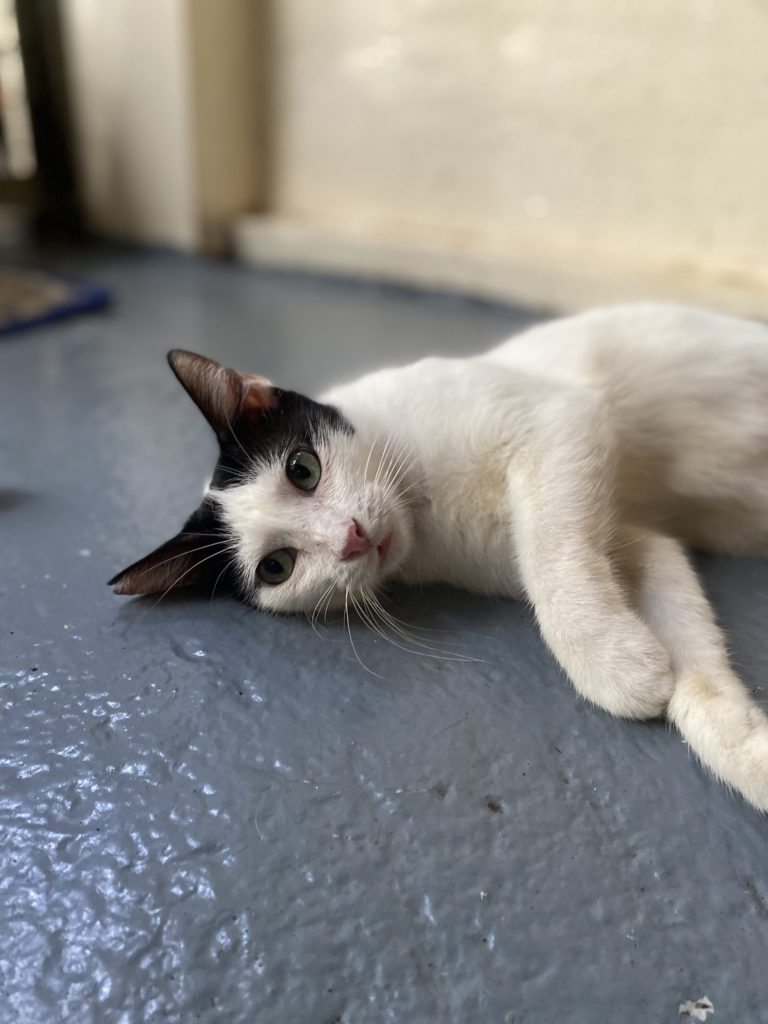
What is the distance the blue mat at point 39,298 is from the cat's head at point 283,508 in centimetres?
188

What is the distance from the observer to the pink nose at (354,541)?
3.74ft

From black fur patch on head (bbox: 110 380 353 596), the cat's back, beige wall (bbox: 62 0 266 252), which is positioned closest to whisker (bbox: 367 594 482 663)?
black fur patch on head (bbox: 110 380 353 596)

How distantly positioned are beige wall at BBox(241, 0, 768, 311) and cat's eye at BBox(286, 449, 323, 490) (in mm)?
1757

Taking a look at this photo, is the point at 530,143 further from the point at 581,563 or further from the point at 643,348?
the point at 581,563

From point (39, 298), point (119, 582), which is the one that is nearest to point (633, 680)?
point (119, 582)

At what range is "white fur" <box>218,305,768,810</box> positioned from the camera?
1074 millimetres

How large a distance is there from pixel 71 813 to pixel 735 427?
3.94 feet

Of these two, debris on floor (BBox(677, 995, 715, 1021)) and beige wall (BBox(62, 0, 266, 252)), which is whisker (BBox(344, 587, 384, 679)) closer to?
debris on floor (BBox(677, 995, 715, 1021))

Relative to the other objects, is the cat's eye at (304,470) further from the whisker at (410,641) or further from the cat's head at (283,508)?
the whisker at (410,641)

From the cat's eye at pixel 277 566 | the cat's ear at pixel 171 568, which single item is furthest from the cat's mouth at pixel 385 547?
the cat's ear at pixel 171 568

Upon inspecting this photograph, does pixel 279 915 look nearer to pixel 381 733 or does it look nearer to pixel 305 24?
pixel 381 733

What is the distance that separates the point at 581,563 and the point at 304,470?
0.44 metres

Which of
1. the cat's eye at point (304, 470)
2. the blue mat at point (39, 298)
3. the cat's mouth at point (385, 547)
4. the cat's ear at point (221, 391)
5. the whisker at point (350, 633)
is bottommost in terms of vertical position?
the blue mat at point (39, 298)

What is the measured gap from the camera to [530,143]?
2910mm
